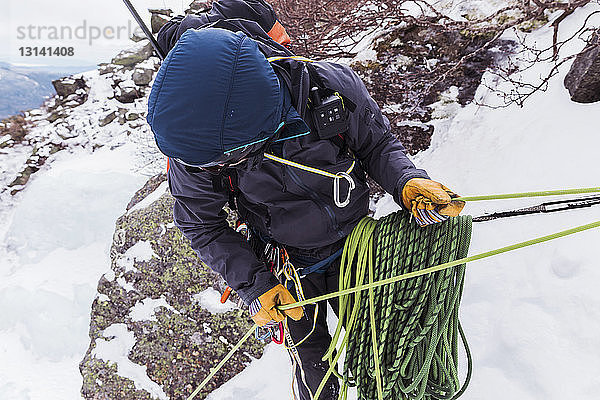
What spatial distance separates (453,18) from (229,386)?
2.88 m

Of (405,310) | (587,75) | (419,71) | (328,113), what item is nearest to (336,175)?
(328,113)

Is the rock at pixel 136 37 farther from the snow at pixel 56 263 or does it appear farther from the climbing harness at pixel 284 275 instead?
the climbing harness at pixel 284 275

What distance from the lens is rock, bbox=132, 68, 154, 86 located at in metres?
7.00

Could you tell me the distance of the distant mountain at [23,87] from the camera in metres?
7.09

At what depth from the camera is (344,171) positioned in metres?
1.27

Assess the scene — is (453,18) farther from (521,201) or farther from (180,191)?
(180,191)

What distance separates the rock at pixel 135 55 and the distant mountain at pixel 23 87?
1.04 metres

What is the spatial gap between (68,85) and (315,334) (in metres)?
7.93

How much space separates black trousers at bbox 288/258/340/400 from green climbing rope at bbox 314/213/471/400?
0.75ft

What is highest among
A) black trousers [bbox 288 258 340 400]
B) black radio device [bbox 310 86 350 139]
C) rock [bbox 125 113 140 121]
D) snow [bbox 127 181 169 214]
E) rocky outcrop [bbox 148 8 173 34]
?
black radio device [bbox 310 86 350 139]

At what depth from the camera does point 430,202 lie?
1066 millimetres

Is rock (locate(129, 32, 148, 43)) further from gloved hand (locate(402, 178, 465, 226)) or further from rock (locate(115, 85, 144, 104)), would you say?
gloved hand (locate(402, 178, 465, 226))

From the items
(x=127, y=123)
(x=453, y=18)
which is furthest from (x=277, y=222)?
(x=127, y=123)

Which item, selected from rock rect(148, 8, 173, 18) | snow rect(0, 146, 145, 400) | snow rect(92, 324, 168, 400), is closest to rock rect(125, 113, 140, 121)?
snow rect(0, 146, 145, 400)
